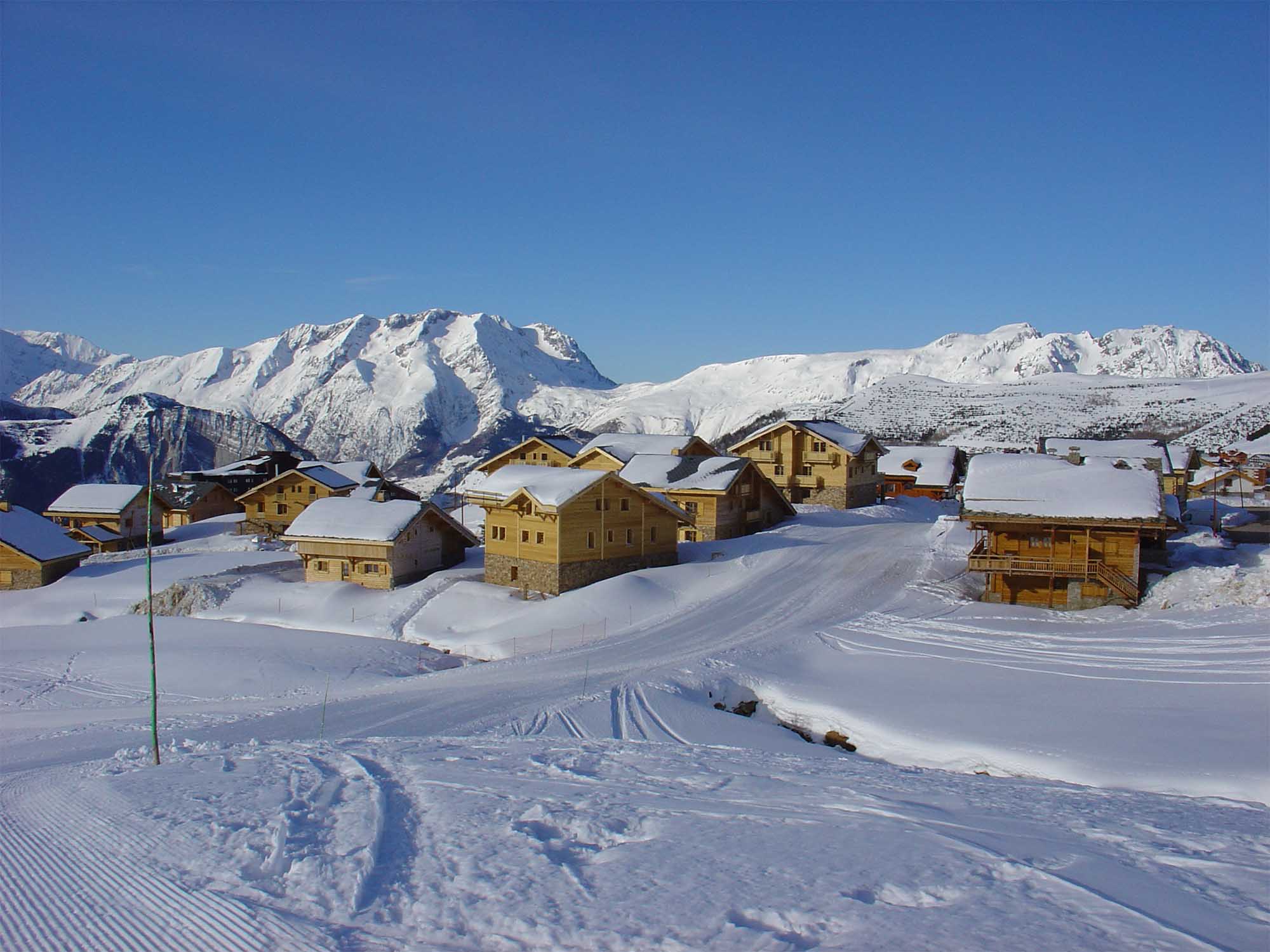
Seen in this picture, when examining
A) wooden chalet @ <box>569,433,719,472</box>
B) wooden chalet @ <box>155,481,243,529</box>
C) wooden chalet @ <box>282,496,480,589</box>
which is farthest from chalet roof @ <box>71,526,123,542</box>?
wooden chalet @ <box>569,433,719,472</box>

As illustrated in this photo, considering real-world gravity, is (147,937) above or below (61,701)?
above

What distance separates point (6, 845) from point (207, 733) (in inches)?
347

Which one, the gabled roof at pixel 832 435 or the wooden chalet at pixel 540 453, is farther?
the wooden chalet at pixel 540 453

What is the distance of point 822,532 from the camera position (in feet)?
142

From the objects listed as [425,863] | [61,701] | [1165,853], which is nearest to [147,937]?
[425,863]

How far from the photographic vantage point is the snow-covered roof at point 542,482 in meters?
34.5

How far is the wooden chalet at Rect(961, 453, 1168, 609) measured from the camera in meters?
28.5

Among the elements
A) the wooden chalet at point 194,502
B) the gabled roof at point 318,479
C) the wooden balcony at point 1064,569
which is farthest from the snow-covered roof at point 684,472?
the wooden chalet at point 194,502

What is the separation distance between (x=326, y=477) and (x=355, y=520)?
26970 millimetres

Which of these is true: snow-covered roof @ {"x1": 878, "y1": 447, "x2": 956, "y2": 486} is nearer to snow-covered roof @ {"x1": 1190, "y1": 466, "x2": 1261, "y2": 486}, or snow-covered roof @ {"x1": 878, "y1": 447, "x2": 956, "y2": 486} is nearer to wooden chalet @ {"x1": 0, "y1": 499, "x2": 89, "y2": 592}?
snow-covered roof @ {"x1": 1190, "y1": 466, "x2": 1261, "y2": 486}

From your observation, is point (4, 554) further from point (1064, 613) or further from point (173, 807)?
point (1064, 613)

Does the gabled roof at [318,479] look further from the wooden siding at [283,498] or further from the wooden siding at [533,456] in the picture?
the wooden siding at [533,456]

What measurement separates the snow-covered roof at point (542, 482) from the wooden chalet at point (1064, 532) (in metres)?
15.1

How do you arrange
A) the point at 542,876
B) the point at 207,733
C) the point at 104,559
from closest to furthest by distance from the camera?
the point at 542,876 → the point at 207,733 → the point at 104,559
